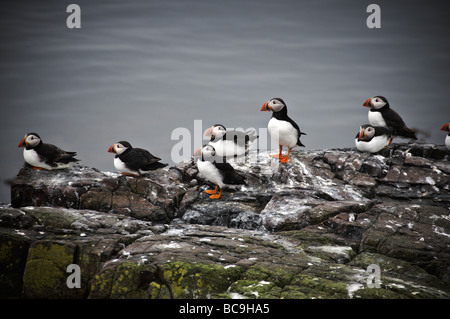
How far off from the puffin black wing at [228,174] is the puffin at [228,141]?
47.5 inches

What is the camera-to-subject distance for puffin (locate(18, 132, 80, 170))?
26.0 feet

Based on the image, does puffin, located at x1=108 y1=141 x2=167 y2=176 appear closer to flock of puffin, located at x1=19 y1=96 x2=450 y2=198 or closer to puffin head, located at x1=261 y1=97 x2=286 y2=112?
flock of puffin, located at x1=19 y1=96 x2=450 y2=198

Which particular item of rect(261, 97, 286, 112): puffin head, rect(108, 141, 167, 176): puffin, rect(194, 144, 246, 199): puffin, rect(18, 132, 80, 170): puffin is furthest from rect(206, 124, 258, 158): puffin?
rect(18, 132, 80, 170): puffin

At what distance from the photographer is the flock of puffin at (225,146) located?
25.4ft

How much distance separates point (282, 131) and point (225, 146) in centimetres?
131

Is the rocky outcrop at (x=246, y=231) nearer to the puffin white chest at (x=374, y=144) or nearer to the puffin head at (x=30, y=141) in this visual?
the puffin white chest at (x=374, y=144)

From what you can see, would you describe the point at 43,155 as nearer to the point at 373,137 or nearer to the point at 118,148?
the point at 118,148

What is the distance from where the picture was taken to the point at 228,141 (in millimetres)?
8828

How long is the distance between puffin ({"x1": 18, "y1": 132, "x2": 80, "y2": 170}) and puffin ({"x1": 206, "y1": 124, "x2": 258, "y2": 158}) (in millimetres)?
2992

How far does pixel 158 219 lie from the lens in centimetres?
741

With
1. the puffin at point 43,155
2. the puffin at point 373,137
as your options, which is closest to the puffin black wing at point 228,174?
the puffin at point 43,155

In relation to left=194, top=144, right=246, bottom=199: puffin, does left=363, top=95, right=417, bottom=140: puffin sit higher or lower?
higher

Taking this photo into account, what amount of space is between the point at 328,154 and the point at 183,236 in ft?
15.4

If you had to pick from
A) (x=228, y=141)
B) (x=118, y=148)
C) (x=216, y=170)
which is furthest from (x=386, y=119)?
(x=118, y=148)
